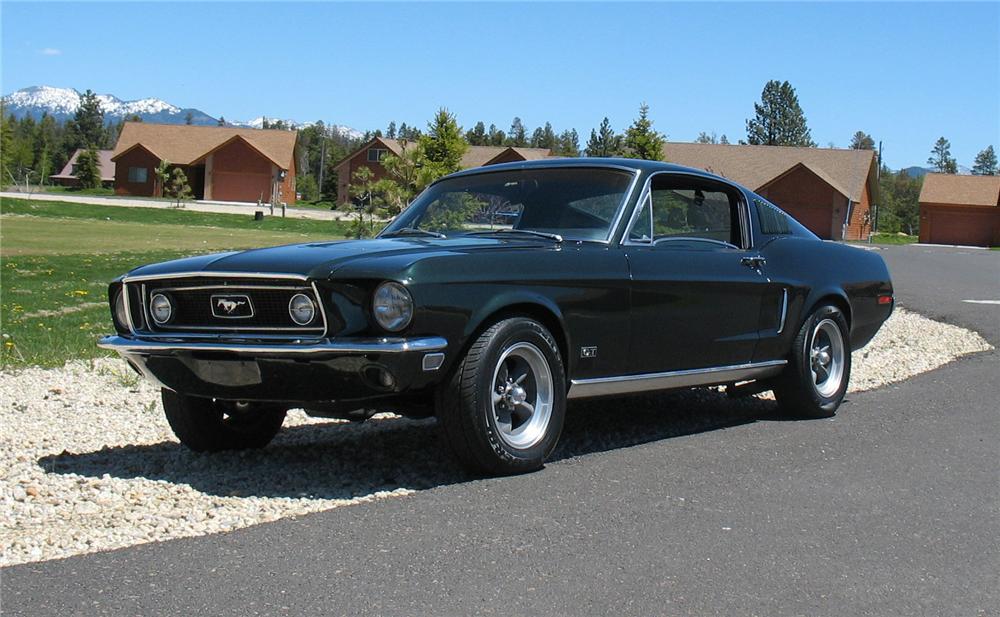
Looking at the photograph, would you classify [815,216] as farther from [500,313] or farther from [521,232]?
[500,313]

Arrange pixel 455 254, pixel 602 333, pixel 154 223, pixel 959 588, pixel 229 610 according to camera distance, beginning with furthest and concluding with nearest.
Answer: pixel 154 223, pixel 602 333, pixel 455 254, pixel 959 588, pixel 229 610

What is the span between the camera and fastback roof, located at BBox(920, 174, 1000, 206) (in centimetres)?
7881

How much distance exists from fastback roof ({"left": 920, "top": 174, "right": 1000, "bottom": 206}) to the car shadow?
78.0 metres

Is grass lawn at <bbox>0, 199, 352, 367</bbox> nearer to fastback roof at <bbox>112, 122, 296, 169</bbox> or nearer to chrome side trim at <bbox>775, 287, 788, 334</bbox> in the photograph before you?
chrome side trim at <bbox>775, 287, 788, 334</bbox>

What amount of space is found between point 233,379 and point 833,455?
3084 millimetres

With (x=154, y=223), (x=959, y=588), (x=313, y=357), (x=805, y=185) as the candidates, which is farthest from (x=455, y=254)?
(x=805, y=185)

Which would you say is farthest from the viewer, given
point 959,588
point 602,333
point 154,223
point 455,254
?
point 154,223

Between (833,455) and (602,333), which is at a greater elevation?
(602,333)

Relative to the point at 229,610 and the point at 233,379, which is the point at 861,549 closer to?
the point at 229,610

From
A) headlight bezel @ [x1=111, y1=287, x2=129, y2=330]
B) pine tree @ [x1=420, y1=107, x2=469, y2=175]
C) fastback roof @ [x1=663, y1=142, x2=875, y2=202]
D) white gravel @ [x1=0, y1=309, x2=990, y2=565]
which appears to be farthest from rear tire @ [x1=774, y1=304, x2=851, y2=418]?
fastback roof @ [x1=663, y1=142, x2=875, y2=202]

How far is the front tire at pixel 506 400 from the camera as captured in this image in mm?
4887

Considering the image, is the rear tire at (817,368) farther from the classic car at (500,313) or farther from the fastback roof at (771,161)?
the fastback roof at (771,161)

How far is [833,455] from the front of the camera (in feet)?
19.3

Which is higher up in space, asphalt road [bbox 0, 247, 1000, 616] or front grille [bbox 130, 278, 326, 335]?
front grille [bbox 130, 278, 326, 335]
